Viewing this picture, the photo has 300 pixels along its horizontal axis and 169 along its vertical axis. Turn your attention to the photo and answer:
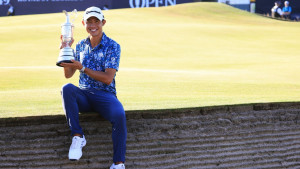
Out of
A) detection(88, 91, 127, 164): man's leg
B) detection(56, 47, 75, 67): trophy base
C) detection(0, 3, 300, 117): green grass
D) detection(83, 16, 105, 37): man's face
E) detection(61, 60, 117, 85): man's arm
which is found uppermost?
detection(83, 16, 105, 37): man's face

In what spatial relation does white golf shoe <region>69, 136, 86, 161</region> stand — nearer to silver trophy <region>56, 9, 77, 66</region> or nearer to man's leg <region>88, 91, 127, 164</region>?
man's leg <region>88, 91, 127, 164</region>

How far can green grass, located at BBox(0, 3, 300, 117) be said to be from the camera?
8.02 m

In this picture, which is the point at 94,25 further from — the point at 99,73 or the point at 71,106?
the point at 71,106

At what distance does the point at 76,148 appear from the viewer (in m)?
5.39

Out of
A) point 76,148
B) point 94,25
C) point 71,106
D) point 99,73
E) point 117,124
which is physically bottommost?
point 76,148

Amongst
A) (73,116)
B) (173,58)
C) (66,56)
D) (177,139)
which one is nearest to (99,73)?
(66,56)

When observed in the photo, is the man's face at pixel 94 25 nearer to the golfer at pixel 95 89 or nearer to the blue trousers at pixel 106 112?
the golfer at pixel 95 89

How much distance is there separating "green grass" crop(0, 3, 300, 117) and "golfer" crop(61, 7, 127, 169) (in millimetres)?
625

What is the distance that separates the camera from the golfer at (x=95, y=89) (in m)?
5.34

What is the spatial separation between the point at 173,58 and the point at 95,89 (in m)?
14.6

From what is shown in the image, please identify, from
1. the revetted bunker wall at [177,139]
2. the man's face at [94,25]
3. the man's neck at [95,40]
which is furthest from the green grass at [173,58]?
the man's face at [94,25]

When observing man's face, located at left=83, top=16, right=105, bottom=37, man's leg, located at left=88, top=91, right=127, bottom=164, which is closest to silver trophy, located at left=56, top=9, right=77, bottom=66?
man's face, located at left=83, top=16, right=105, bottom=37

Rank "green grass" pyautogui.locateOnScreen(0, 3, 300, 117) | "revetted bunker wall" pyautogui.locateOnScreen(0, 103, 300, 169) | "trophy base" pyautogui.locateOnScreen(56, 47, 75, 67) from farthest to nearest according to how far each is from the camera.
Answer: "green grass" pyautogui.locateOnScreen(0, 3, 300, 117) → "revetted bunker wall" pyautogui.locateOnScreen(0, 103, 300, 169) → "trophy base" pyautogui.locateOnScreen(56, 47, 75, 67)

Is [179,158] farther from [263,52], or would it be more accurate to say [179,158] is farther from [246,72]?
[263,52]
